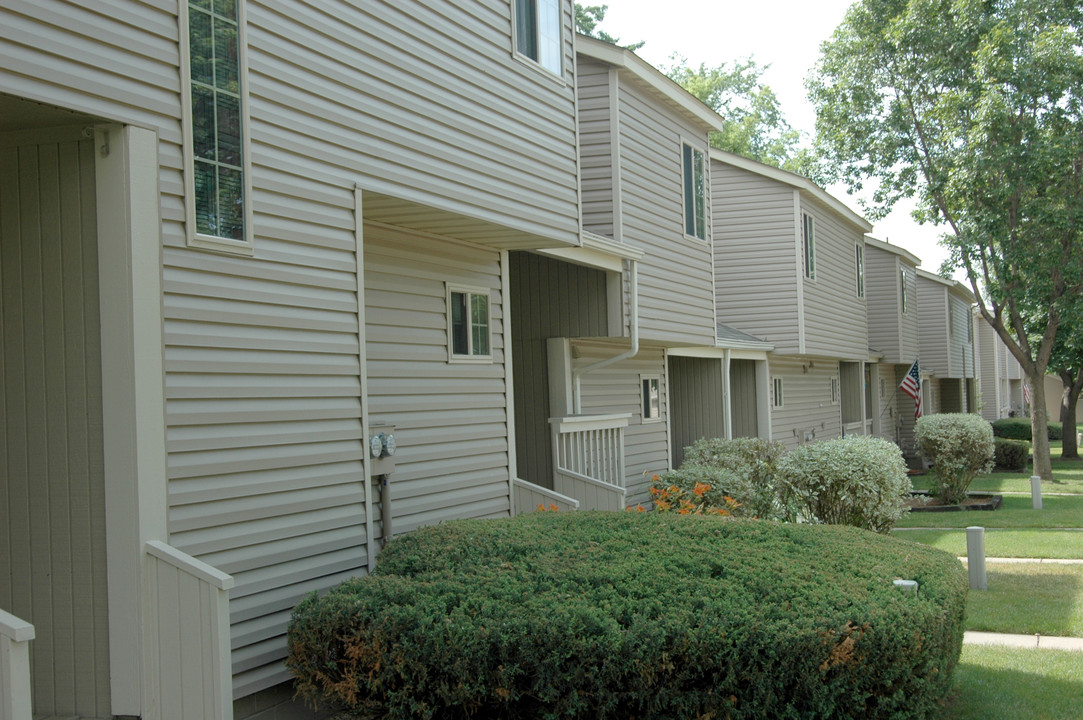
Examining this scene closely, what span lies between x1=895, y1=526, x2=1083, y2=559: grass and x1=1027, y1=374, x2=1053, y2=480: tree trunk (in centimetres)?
920

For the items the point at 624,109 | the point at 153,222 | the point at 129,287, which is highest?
the point at 624,109

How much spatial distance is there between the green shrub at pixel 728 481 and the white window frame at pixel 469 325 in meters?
3.68

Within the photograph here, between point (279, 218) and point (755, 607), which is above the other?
point (279, 218)

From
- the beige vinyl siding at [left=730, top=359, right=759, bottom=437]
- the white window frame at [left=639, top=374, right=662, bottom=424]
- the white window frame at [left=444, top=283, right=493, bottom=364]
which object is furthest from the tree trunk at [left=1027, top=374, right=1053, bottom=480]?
the white window frame at [left=444, top=283, right=493, bottom=364]

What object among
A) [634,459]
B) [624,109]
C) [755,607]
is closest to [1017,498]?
[634,459]

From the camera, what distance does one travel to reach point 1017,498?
2212cm

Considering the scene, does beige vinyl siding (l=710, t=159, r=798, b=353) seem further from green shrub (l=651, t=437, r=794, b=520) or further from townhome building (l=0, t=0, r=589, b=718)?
townhome building (l=0, t=0, r=589, b=718)

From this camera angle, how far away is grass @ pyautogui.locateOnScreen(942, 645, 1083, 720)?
6648 mm

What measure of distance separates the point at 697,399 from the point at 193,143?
49.7ft

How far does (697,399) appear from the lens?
1966cm

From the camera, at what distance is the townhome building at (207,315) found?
496 centimetres

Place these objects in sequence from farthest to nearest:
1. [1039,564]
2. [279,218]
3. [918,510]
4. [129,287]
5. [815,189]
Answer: [815,189]
[918,510]
[1039,564]
[279,218]
[129,287]

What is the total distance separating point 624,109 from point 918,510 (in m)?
11.5

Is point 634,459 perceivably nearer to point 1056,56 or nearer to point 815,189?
point 815,189
